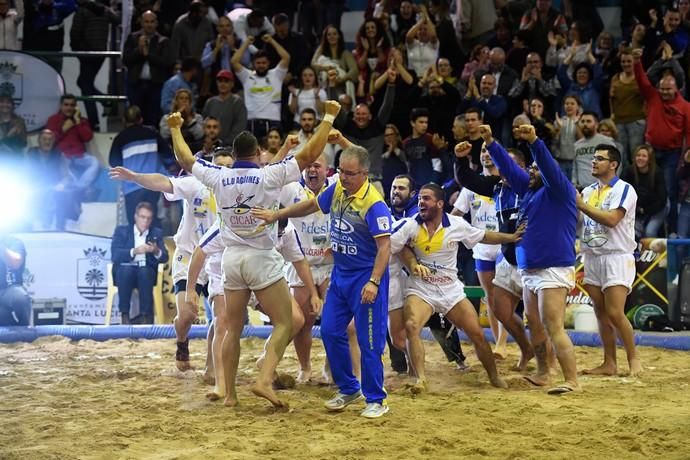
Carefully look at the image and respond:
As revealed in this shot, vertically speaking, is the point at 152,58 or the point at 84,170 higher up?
the point at 152,58

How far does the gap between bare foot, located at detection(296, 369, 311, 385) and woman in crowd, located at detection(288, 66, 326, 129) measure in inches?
259

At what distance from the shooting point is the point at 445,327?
36.4 ft

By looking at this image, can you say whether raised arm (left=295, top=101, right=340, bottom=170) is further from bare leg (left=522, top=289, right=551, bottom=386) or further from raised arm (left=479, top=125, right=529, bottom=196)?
bare leg (left=522, top=289, right=551, bottom=386)

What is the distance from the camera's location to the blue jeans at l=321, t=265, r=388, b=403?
8383 mm

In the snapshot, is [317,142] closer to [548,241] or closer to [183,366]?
[548,241]

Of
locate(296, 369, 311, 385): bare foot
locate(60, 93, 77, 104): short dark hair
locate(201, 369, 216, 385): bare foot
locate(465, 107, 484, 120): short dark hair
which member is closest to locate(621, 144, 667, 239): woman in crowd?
locate(465, 107, 484, 120): short dark hair

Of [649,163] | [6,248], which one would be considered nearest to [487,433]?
[649,163]

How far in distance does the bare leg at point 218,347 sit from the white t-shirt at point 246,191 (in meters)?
0.85

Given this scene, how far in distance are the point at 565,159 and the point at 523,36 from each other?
254cm

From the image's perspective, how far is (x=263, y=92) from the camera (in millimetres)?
16641

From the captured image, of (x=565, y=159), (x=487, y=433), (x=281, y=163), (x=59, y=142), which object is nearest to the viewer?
(x=487, y=433)

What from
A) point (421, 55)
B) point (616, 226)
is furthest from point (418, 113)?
point (616, 226)

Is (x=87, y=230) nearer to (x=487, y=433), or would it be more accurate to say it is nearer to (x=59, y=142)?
(x=59, y=142)

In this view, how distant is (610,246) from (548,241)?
1.04 meters
